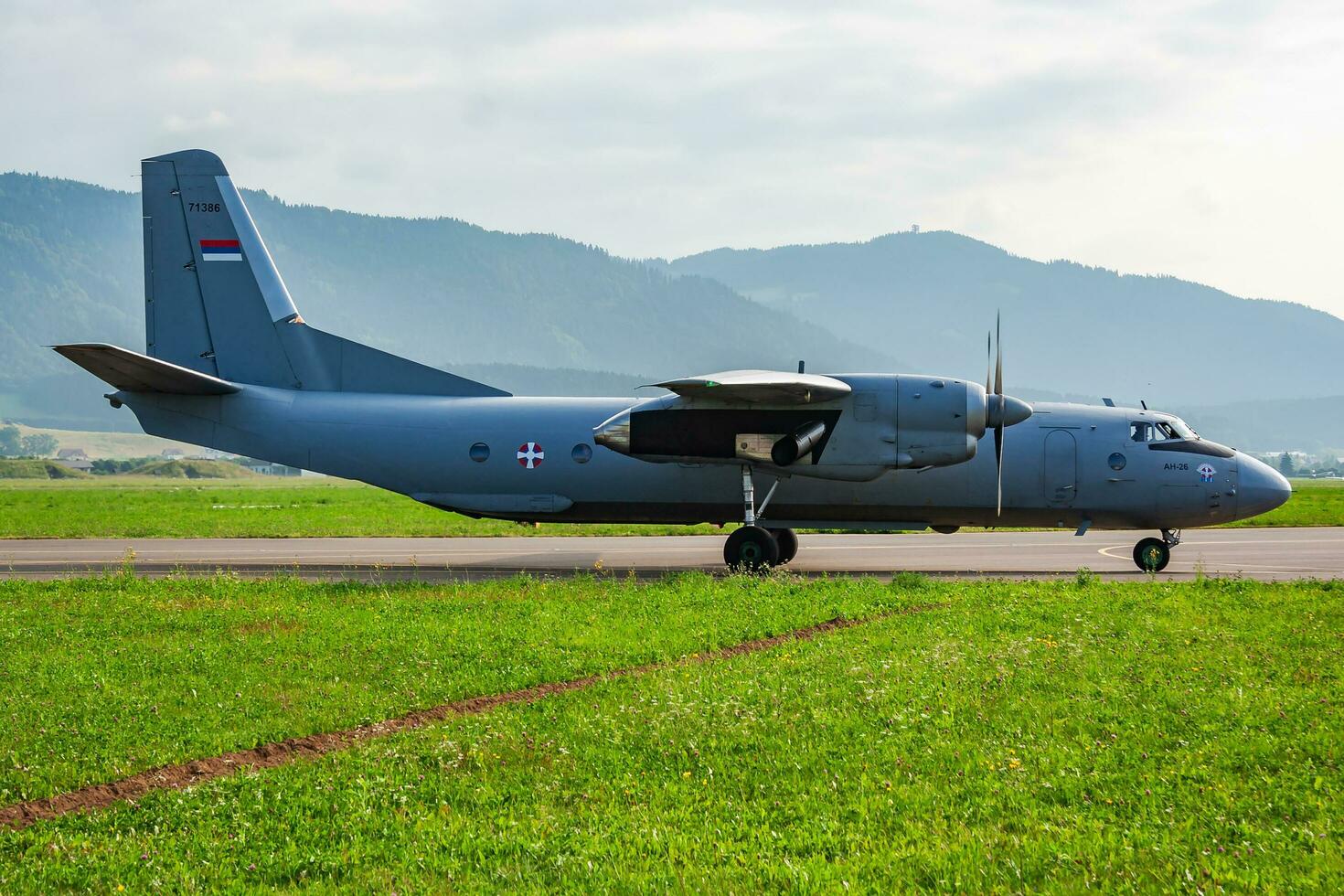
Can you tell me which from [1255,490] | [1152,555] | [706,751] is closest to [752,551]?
[1152,555]

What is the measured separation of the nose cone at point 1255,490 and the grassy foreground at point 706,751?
7.68m

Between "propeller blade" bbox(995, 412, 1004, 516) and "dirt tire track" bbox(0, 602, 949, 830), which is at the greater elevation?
"propeller blade" bbox(995, 412, 1004, 516)

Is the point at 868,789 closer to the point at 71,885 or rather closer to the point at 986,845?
the point at 986,845

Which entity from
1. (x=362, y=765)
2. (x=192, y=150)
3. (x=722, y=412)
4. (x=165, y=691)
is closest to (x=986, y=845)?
(x=362, y=765)

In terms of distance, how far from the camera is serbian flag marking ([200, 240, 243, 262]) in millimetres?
25141

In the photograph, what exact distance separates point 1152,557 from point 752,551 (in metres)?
8.51

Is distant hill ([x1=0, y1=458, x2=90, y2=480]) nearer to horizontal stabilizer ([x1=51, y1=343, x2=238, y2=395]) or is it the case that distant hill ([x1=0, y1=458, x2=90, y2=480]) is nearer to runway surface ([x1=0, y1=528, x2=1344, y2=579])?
runway surface ([x1=0, y1=528, x2=1344, y2=579])

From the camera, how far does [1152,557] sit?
23.1m

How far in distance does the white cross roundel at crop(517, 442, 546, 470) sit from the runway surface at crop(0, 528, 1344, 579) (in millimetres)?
2283

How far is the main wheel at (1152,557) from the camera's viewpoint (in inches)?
909

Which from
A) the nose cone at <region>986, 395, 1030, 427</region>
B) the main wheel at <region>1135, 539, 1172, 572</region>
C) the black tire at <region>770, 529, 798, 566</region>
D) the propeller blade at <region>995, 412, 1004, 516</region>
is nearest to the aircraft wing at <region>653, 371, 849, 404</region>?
the nose cone at <region>986, 395, 1030, 427</region>

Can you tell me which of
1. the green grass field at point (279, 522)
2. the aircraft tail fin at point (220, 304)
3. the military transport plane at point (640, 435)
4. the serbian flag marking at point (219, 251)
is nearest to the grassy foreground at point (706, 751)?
the military transport plane at point (640, 435)

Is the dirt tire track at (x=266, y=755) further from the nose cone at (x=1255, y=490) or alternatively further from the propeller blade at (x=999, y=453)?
the nose cone at (x=1255, y=490)

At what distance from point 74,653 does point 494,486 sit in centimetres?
1165
